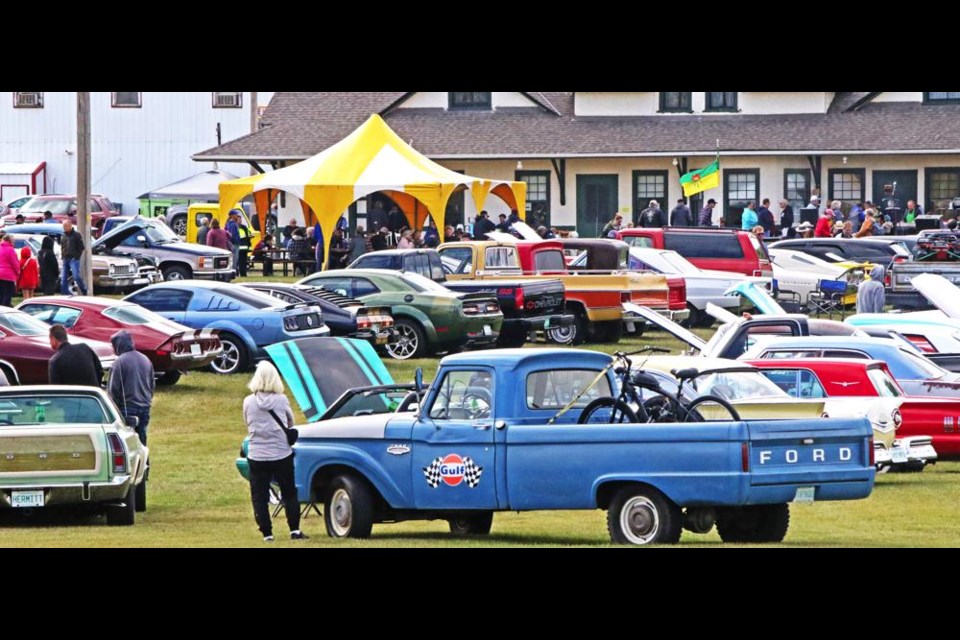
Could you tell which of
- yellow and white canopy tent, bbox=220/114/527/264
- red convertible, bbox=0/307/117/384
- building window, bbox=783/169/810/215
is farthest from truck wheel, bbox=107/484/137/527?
building window, bbox=783/169/810/215

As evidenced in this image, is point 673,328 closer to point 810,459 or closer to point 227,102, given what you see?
point 810,459

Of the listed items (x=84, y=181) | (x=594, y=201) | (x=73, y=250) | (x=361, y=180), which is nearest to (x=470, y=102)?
(x=594, y=201)

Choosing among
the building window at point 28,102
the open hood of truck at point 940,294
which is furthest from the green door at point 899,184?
the building window at point 28,102

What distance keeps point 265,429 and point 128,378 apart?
466 centimetres

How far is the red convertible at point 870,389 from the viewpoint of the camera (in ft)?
57.1

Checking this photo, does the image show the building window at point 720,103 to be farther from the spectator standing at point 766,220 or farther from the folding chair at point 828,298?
the folding chair at point 828,298

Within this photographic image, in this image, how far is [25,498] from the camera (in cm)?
1433

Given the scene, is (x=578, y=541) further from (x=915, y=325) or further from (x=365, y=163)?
(x=365, y=163)

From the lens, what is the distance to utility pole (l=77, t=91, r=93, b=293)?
30.5m

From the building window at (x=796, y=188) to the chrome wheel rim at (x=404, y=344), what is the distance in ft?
80.0

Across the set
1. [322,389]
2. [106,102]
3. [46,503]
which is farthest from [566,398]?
[106,102]

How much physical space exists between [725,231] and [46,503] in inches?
857

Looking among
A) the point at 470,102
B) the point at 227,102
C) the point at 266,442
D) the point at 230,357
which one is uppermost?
the point at 227,102

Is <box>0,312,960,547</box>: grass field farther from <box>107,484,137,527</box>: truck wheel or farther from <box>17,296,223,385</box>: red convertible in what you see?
<box>17,296,223,385</box>: red convertible
